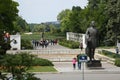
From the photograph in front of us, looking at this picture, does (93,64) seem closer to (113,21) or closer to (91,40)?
(91,40)

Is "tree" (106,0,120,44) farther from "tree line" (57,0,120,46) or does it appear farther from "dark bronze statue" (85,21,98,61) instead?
"dark bronze statue" (85,21,98,61)

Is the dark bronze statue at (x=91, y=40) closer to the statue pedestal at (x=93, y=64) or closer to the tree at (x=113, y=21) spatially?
the statue pedestal at (x=93, y=64)

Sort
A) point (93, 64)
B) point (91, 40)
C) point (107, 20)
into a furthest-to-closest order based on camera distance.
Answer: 1. point (107, 20)
2. point (93, 64)
3. point (91, 40)

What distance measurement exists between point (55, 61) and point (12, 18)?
105 feet

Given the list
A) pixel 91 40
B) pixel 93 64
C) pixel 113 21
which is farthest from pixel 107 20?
pixel 91 40

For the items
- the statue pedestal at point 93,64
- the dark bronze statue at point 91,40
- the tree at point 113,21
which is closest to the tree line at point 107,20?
the tree at point 113,21

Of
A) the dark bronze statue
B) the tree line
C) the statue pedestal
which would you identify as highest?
the tree line

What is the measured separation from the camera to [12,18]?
256 feet

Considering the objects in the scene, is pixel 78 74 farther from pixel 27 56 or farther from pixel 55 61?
pixel 27 56

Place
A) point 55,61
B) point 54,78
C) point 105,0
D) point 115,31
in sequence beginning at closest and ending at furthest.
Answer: point 54,78, point 55,61, point 115,31, point 105,0

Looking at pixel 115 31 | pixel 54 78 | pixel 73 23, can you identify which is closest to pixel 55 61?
pixel 54 78

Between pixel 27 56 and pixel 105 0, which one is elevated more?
pixel 105 0

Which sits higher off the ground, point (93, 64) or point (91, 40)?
point (91, 40)

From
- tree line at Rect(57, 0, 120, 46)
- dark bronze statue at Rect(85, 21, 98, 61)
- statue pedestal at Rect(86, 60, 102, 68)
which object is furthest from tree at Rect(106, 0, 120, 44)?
dark bronze statue at Rect(85, 21, 98, 61)
